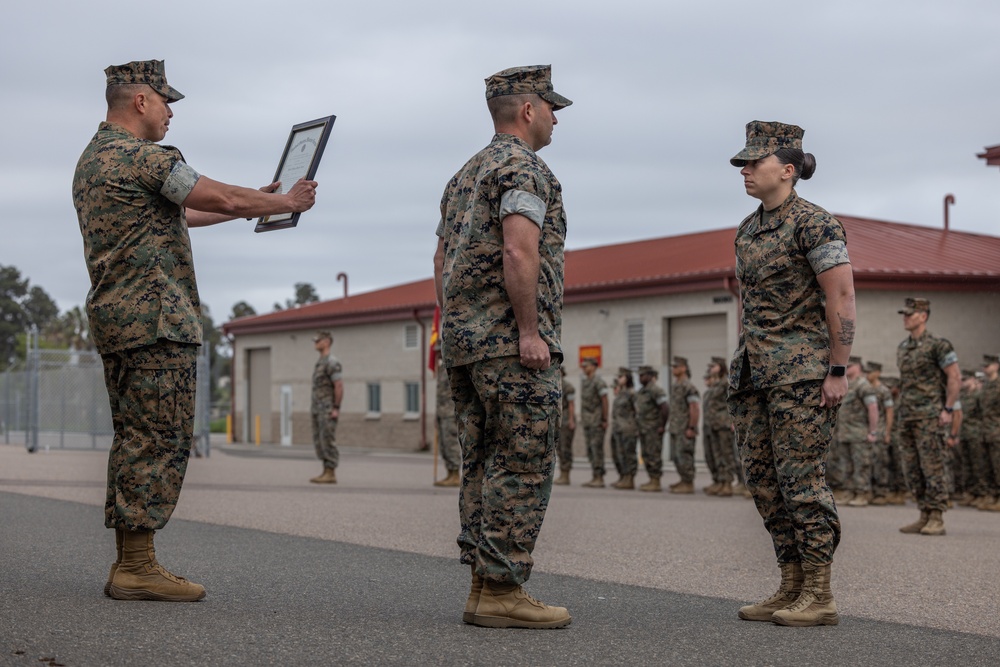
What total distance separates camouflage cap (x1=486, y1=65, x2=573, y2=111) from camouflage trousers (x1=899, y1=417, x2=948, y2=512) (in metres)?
7.60

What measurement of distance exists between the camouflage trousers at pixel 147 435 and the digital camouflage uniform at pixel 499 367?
1.16 m

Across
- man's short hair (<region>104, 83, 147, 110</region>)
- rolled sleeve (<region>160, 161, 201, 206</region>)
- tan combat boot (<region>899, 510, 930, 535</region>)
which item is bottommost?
tan combat boot (<region>899, 510, 930, 535</region>)

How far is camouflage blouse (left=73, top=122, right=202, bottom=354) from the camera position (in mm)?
5699

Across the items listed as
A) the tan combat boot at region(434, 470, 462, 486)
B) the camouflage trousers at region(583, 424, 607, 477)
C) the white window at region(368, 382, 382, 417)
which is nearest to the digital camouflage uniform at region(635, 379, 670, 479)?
the camouflage trousers at region(583, 424, 607, 477)

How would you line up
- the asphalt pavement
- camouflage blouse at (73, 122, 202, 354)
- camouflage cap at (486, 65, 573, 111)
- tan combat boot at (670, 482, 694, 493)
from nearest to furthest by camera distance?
the asphalt pavement, camouflage cap at (486, 65, 573, 111), camouflage blouse at (73, 122, 202, 354), tan combat boot at (670, 482, 694, 493)

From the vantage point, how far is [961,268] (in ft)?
96.8

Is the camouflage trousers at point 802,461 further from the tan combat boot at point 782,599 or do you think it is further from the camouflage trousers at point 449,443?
the camouflage trousers at point 449,443

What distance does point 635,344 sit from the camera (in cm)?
3112

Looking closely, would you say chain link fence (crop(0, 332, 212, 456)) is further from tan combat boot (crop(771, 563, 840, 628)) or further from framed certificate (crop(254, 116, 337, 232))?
tan combat boot (crop(771, 563, 840, 628))

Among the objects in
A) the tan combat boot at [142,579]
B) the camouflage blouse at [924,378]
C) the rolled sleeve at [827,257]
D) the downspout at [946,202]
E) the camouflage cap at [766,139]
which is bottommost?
the tan combat boot at [142,579]

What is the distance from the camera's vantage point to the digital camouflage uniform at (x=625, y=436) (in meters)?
20.2

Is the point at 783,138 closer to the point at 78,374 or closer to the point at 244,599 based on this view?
the point at 244,599

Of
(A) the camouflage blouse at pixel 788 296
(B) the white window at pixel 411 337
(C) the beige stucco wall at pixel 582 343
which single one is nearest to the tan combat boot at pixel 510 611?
(A) the camouflage blouse at pixel 788 296

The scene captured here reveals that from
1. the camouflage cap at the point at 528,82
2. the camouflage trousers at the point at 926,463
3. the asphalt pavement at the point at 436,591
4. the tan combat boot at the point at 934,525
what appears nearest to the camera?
the asphalt pavement at the point at 436,591
